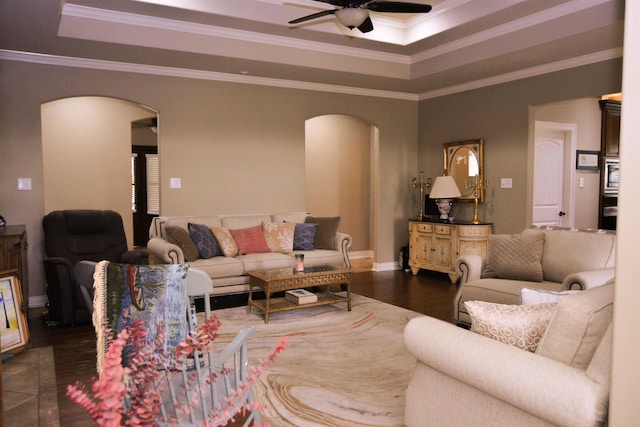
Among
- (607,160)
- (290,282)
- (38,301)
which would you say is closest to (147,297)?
(290,282)

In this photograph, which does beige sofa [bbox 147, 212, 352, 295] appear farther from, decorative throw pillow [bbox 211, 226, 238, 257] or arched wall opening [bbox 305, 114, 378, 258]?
arched wall opening [bbox 305, 114, 378, 258]

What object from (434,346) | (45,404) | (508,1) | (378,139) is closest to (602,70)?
(508,1)

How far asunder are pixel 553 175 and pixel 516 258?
3.66m

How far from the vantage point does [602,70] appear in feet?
17.4

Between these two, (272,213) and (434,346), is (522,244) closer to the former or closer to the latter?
(434,346)

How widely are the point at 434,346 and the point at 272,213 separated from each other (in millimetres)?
4757

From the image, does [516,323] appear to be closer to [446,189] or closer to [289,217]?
[289,217]

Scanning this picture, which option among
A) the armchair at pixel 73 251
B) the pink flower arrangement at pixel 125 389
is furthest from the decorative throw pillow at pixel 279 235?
the pink flower arrangement at pixel 125 389

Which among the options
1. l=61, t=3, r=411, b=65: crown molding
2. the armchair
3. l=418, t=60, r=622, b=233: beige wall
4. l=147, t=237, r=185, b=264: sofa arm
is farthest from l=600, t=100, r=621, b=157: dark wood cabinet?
the armchair

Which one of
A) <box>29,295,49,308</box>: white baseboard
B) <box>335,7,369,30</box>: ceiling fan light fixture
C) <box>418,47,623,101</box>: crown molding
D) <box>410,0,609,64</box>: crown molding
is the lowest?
<box>29,295,49,308</box>: white baseboard

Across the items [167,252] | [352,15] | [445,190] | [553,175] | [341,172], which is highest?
[352,15]

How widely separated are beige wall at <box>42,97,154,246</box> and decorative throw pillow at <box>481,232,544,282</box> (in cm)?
583

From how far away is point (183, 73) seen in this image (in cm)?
605

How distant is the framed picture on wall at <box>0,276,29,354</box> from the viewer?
3.67 m
